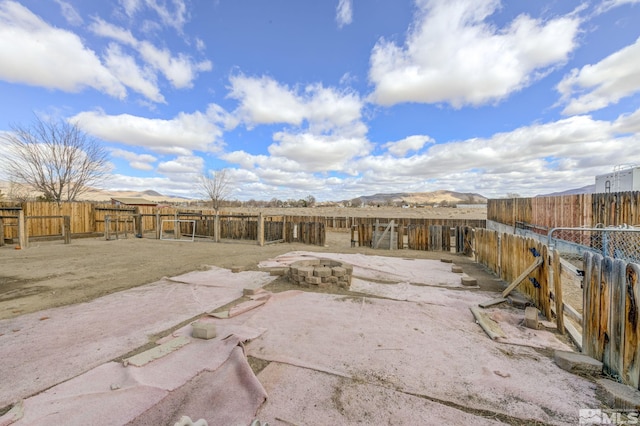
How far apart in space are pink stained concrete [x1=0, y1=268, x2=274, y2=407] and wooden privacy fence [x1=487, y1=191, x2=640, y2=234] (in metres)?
13.1

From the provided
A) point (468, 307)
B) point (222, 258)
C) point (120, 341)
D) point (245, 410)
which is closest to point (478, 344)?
point (468, 307)

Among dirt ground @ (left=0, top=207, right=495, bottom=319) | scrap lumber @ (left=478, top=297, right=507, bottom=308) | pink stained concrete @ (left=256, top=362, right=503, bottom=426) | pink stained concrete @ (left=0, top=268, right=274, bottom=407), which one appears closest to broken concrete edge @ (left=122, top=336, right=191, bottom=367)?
pink stained concrete @ (left=0, top=268, right=274, bottom=407)

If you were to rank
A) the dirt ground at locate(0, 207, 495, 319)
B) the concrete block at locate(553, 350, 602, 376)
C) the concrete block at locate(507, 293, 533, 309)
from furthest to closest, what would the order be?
the dirt ground at locate(0, 207, 495, 319) → the concrete block at locate(507, 293, 533, 309) → the concrete block at locate(553, 350, 602, 376)

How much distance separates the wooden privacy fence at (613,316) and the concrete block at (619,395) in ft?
0.48

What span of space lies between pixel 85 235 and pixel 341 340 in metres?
22.1

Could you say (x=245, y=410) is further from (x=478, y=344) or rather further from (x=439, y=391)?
(x=478, y=344)

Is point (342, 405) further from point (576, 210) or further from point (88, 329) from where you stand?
point (576, 210)

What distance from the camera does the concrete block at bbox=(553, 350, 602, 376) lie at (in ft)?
10.3

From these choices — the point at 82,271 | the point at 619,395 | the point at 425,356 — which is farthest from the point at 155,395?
the point at 82,271

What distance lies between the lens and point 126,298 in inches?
235

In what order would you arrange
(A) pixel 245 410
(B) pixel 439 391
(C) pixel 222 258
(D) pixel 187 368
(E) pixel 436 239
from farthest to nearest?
1. (E) pixel 436 239
2. (C) pixel 222 258
3. (D) pixel 187 368
4. (B) pixel 439 391
5. (A) pixel 245 410

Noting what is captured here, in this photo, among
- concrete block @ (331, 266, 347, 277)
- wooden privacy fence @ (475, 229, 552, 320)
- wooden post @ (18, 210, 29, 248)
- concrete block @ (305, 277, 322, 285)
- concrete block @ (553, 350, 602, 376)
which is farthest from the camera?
wooden post @ (18, 210, 29, 248)

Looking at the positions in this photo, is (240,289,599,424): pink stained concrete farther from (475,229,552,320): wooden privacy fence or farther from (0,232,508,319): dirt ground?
(0,232,508,319): dirt ground

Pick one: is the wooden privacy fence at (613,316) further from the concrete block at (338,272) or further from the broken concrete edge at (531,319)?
the concrete block at (338,272)
